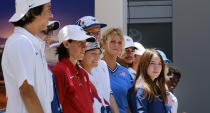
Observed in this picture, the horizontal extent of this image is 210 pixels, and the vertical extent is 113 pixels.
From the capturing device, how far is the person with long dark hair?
3543 mm

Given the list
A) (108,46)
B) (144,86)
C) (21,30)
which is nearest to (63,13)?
(108,46)

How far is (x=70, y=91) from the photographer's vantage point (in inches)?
116

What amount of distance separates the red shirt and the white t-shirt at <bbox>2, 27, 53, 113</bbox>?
1.89 feet

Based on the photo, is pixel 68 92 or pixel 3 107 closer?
pixel 68 92

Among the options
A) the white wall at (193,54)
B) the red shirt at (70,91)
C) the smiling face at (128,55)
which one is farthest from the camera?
the white wall at (193,54)

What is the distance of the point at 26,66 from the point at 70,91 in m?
0.74

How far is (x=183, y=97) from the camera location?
8586 mm

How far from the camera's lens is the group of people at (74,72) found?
2.26 meters

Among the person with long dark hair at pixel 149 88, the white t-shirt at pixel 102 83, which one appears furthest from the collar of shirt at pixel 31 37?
the person with long dark hair at pixel 149 88

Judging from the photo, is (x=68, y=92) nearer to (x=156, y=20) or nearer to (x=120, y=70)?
(x=120, y=70)

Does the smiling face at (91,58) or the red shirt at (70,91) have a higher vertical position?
the smiling face at (91,58)

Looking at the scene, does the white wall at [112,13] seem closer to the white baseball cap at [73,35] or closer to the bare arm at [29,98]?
the white baseball cap at [73,35]

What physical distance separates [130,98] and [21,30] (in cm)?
162

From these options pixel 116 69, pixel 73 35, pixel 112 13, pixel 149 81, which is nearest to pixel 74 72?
pixel 73 35
